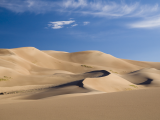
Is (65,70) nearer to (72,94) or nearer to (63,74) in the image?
(63,74)

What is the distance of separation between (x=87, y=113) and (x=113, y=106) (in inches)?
35.3

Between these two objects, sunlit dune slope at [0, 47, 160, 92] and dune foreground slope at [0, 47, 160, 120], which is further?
sunlit dune slope at [0, 47, 160, 92]

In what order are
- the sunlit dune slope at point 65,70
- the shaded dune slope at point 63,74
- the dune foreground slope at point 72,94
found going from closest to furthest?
the dune foreground slope at point 72,94 < the shaded dune slope at point 63,74 < the sunlit dune slope at point 65,70

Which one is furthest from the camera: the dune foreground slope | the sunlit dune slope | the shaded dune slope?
the sunlit dune slope

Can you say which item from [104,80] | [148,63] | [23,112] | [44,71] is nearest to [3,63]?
[44,71]

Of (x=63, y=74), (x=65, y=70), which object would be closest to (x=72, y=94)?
(x=63, y=74)

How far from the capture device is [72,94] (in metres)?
9.48

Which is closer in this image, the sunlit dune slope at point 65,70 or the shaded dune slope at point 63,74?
the shaded dune slope at point 63,74

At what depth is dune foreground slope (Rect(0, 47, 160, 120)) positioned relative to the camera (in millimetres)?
4305

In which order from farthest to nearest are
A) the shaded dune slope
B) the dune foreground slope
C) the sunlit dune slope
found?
1. the sunlit dune slope
2. the shaded dune slope
3. the dune foreground slope

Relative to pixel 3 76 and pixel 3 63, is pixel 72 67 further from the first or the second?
pixel 3 76

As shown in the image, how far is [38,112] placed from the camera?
463cm

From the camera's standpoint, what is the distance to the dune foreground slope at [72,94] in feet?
14.1

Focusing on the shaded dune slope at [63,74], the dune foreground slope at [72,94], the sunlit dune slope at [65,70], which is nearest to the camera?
the dune foreground slope at [72,94]
